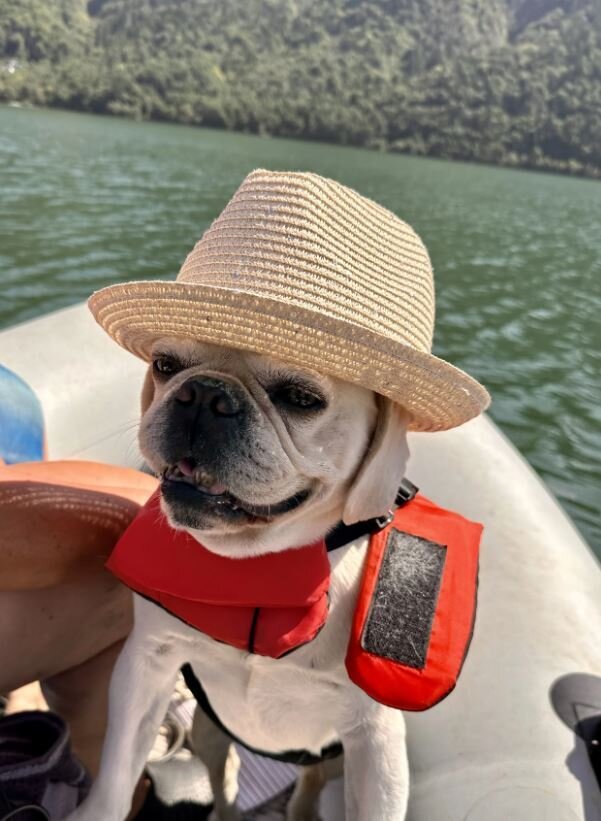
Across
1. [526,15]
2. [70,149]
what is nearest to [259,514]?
[70,149]

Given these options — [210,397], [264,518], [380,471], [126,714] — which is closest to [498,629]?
[380,471]

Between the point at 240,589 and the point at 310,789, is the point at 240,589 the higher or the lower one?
the higher one

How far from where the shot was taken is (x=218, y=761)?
2092 millimetres

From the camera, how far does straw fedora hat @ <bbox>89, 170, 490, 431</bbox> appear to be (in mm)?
1260

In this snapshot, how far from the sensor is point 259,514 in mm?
1437

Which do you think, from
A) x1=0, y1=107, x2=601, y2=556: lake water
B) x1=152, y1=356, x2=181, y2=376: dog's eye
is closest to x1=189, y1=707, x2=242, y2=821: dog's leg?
x1=152, y1=356, x2=181, y2=376: dog's eye

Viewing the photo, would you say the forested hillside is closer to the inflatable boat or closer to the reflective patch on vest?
the inflatable boat

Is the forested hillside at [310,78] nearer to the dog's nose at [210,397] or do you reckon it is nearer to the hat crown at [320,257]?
the hat crown at [320,257]

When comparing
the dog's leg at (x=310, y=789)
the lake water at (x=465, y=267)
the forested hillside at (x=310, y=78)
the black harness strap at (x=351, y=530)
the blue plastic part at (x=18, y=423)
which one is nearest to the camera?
the black harness strap at (x=351, y=530)

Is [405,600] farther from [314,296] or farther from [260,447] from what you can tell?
[314,296]

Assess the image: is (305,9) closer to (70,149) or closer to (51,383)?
(70,149)

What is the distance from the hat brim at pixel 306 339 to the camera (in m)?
1.24

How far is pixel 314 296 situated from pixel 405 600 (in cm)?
80

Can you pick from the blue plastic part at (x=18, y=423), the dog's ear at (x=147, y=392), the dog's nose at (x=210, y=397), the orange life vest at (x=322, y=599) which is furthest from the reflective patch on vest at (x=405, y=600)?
the blue plastic part at (x=18, y=423)
